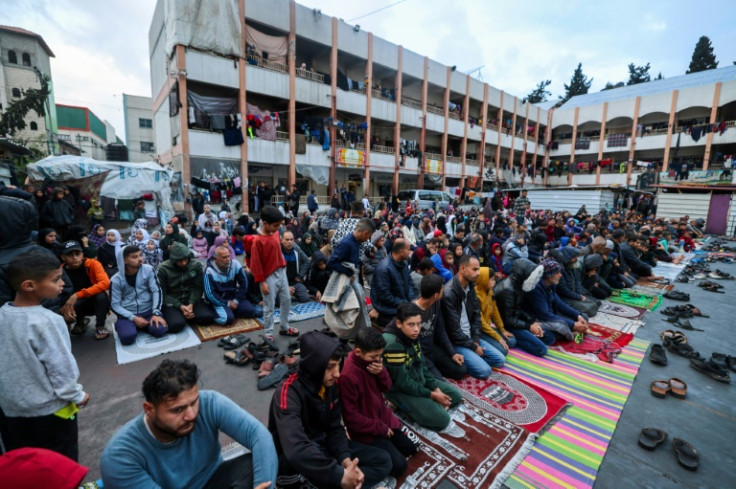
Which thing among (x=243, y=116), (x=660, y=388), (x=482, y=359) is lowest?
(x=660, y=388)

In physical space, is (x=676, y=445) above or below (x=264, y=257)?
below

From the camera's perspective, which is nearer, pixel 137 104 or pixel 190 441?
pixel 190 441

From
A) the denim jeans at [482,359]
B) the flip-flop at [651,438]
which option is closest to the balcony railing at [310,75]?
the denim jeans at [482,359]

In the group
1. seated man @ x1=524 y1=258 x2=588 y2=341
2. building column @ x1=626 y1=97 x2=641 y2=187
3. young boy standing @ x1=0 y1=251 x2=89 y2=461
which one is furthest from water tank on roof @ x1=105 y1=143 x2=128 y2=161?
building column @ x1=626 y1=97 x2=641 y2=187

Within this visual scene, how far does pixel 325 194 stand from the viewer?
19.9m

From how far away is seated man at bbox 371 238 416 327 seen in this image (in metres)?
4.07

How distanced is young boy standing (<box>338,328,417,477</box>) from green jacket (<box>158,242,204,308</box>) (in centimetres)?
353

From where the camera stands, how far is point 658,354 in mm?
4262

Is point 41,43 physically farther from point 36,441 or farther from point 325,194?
point 36,441

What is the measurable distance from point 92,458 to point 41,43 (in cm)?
4342

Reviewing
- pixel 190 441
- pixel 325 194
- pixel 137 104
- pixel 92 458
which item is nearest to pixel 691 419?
pixel 190 441

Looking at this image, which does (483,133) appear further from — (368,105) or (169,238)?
(169,238)

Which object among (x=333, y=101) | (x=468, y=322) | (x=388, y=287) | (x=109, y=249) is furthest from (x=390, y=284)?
(x=333, y=101)

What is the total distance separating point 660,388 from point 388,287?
316 cm
